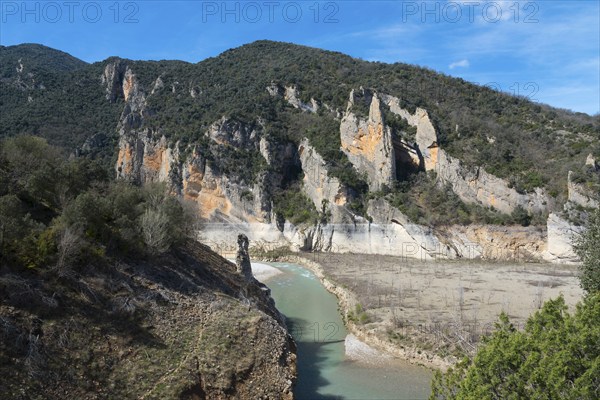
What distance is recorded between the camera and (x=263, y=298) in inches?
843

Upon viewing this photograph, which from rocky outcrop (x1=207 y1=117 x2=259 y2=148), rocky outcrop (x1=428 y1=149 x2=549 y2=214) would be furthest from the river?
rocky outcrop (x1=207 y1=117 x2=259 y2=148)

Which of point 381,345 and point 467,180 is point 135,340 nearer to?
point 381,345

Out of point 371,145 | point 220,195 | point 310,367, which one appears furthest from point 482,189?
point 310,367

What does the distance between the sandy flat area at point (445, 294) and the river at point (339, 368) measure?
4.91 ft

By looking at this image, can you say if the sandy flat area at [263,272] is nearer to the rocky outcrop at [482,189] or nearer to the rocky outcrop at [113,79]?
the rocky outcrop at [482,189]

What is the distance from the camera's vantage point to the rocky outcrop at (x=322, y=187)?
171ft

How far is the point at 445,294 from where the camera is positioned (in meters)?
27.0

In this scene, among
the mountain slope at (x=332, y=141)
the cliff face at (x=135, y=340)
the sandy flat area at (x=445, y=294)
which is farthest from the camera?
the mountain slope at (x=332, y=141)

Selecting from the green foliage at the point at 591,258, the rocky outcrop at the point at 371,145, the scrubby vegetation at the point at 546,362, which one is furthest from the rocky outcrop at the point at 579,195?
the scrubby vegetation at the point at 546,362

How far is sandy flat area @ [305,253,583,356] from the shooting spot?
1945 centimetres

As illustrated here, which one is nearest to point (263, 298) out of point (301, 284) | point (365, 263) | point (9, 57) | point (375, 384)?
point (375, 384)

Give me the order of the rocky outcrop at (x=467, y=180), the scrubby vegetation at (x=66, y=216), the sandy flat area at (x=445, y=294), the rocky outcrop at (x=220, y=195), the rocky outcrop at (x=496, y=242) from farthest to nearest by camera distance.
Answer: the rocky outcrop at (x=220, y=195)
the rocky outcrop at (x=467, y=180)
the rocky outcrop at (x=496, y=242)
the sandy flat area at (x=445, y=294)
the scrubby vegetation at (x=66, y=216)

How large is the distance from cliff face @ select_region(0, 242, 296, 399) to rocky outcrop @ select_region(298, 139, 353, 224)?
119ft

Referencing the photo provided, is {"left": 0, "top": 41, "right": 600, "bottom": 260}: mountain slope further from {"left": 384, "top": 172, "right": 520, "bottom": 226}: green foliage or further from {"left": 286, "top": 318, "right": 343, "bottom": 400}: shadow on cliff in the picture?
{"left": 286, "top": 318, "right": 343, "bottom": 400}: shadow on cliff
